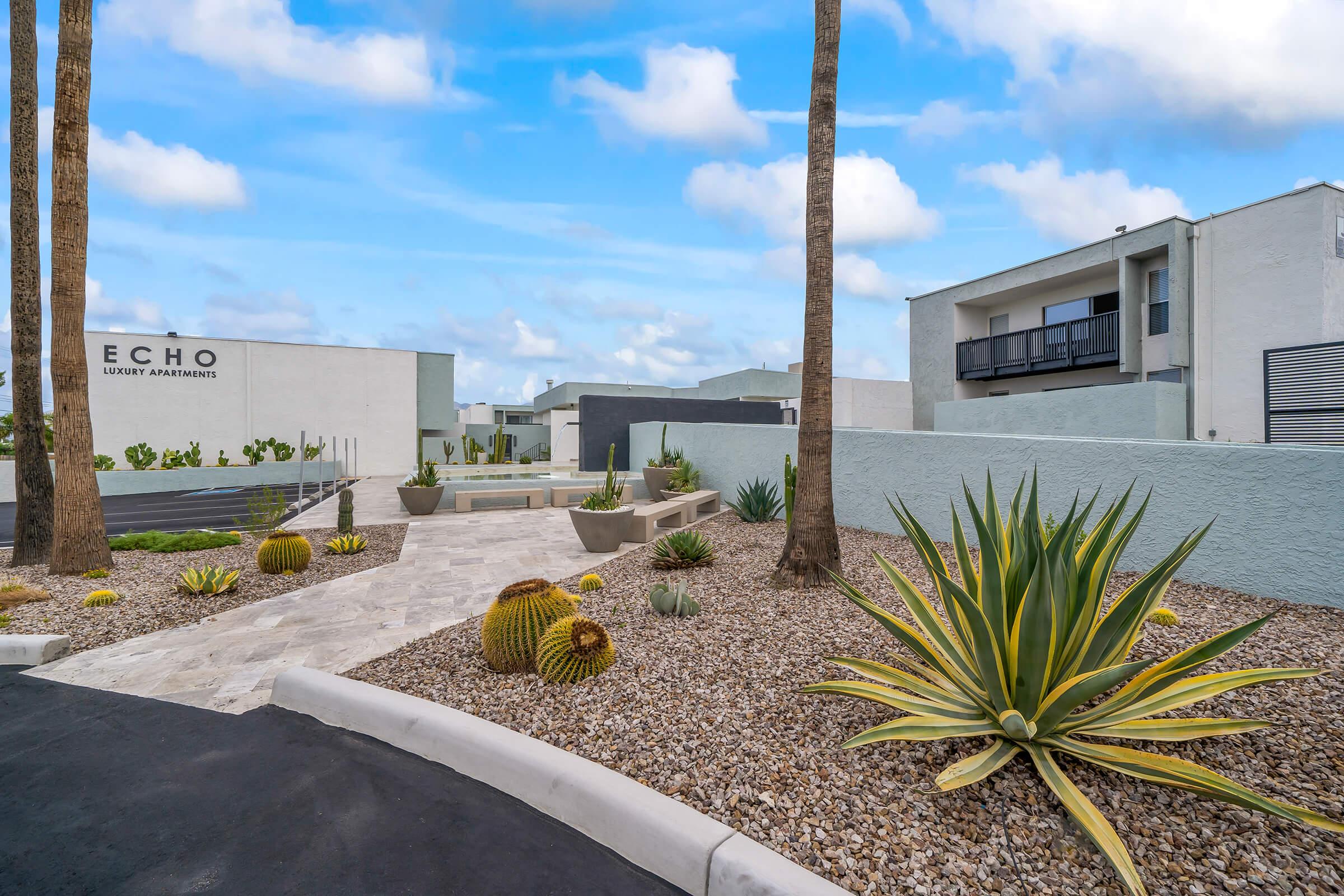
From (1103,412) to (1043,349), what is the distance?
14.8 feet

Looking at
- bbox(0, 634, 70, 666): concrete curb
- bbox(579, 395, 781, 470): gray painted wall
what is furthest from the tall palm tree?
bbox(579, 395, 781, 470): gray painted wall

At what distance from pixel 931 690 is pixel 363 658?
3993mm

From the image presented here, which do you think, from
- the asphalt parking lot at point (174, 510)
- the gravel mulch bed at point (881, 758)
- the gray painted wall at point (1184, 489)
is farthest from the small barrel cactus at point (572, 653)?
the asphalt parking lot at point (174, 510)

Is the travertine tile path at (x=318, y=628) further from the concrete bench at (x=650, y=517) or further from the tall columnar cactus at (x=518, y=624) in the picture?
the tall columnar cactus at (x=518, y=624)

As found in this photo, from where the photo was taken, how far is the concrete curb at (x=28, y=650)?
4.75 meters

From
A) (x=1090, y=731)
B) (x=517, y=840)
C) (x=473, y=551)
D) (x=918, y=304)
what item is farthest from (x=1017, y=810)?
(x=918, y=304)

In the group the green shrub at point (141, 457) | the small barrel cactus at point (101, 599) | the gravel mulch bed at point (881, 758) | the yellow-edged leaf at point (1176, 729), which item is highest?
the green shrub at point (141, 457)

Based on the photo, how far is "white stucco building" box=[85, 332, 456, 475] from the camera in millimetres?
24109

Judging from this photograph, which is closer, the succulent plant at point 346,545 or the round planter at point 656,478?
the succulent plant at point 346,545

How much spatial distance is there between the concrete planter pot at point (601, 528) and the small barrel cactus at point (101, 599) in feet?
16.2

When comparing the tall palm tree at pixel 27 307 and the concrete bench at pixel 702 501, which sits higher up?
the tall palm tree at pixel 27 307

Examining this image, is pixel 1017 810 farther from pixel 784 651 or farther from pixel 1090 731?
pixel 784 651

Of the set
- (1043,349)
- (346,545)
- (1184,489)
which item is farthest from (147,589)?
(1043,349)

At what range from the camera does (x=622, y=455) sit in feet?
69.7
